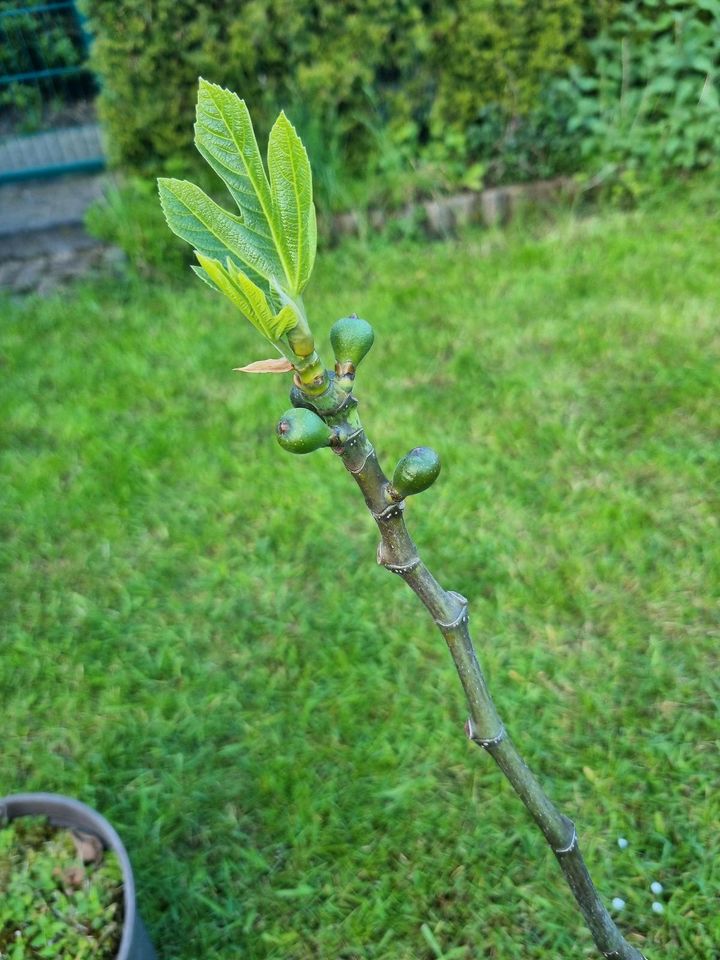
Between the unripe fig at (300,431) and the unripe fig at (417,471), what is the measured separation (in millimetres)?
116

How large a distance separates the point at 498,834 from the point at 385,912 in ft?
1.13

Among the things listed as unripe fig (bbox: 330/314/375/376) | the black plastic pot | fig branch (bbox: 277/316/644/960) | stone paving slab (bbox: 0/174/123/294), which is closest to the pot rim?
the black plastic pot

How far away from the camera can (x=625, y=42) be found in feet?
14.9

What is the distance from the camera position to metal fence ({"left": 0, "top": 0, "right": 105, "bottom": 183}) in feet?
17.8

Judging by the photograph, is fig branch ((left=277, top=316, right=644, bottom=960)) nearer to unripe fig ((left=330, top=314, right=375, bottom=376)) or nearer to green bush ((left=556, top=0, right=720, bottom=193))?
unripe fig ((left=330, top=314, right=375, bottom=376))

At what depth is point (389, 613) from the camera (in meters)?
2.69

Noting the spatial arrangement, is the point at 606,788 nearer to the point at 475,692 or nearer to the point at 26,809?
the point at 475,692

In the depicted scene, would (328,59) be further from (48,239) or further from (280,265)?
(280,265)

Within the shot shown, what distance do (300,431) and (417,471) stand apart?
6.3 inches

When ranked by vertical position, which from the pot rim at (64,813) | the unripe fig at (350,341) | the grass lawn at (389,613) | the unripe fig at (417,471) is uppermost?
the unripe fig at (350,341)

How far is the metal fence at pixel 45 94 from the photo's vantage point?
213 inches

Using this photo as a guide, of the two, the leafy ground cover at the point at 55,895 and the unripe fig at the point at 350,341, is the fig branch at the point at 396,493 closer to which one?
the unripe fig at the point at 350,341

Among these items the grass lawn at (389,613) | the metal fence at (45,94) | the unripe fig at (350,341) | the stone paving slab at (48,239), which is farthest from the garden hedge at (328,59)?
the unripe fig at (350,341)

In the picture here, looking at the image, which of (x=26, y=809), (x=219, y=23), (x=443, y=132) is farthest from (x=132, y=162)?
(x=26, y=809)
